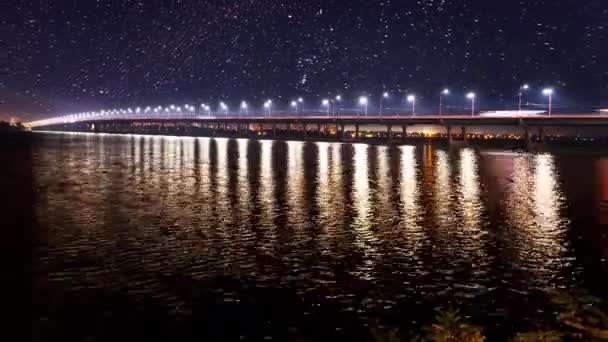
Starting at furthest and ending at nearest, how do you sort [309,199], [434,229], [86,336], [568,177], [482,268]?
[568,177]
[309,199]
[434,229]
[482,268]
[86,336]

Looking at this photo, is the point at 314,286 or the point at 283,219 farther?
the point at 283,219

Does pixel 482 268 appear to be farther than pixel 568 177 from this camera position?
No

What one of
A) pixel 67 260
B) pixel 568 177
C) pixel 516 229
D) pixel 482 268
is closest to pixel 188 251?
pixel 67 260

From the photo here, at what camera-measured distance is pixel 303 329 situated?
1218cm

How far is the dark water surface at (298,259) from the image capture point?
12.8m

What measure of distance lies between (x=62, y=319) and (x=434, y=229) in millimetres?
13653

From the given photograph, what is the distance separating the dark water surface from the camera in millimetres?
12750

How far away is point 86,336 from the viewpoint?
38.3ft

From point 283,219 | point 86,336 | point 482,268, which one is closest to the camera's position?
point 86,336

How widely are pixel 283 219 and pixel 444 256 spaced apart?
26.1ft

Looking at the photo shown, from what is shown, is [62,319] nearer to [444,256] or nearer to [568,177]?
[444,256]

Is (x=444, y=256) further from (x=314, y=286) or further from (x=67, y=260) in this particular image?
(x=67, y=260)

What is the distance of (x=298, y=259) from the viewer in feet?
57.9

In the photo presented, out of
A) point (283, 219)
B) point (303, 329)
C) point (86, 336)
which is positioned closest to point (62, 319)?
point (86, 336)
